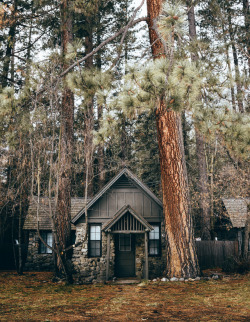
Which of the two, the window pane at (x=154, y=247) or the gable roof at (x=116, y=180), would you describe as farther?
the window pane at (x=154, y=247)

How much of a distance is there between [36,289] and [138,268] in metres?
4.55

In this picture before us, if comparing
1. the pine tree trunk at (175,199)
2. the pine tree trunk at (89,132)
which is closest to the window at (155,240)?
the pine tree trunk at (89,132)

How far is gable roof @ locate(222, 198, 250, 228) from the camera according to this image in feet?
57.6

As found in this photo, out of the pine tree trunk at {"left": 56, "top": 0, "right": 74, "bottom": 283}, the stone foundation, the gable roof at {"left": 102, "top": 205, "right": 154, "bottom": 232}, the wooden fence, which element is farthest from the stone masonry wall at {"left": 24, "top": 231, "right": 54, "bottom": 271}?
the wooden fence

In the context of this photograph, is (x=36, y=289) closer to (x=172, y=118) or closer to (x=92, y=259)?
(x=92, y=259)

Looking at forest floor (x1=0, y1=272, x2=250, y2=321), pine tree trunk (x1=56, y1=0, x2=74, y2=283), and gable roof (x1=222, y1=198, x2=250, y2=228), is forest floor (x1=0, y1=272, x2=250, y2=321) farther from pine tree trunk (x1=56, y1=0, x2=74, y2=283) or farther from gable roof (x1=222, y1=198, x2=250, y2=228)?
gable roof (x1=222, y1=198, x2=250, y2=228)

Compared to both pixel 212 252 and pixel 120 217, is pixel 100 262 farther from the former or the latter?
pixel 212 252

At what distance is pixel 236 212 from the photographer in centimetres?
1811

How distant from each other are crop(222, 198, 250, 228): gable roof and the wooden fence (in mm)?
1250

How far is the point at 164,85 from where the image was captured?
648 centimetres

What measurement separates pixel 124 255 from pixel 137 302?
6.60m

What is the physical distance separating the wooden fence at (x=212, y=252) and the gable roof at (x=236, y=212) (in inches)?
49.2

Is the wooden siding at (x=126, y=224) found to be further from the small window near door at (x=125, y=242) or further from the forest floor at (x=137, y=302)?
the forest floor at (x=137, y=302)

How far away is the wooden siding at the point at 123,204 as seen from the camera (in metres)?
14.5
